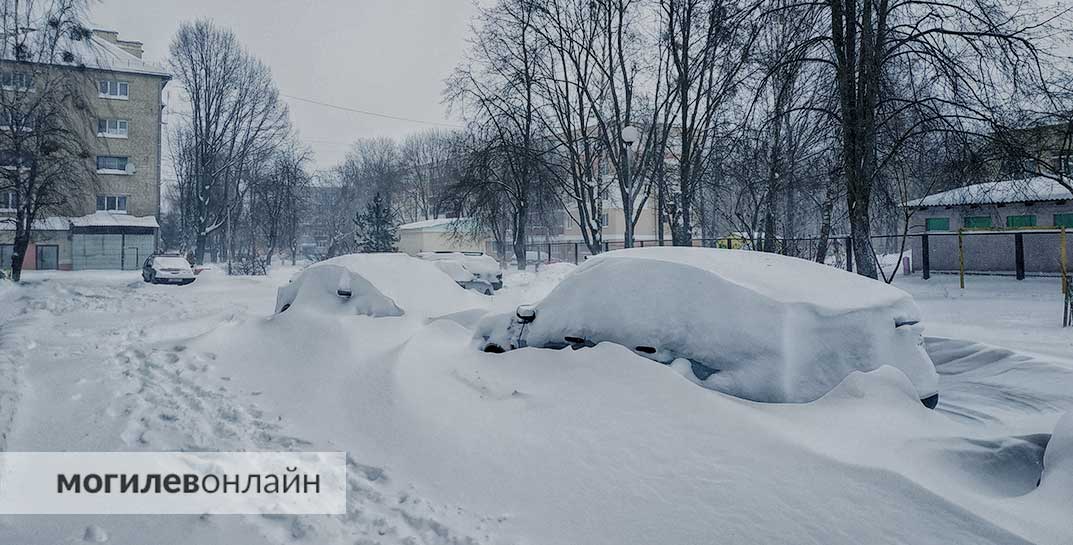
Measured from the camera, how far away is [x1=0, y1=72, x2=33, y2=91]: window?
1533cm

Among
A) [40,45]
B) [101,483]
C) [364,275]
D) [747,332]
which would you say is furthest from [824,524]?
[40,45]

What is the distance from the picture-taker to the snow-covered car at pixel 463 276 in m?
14.1

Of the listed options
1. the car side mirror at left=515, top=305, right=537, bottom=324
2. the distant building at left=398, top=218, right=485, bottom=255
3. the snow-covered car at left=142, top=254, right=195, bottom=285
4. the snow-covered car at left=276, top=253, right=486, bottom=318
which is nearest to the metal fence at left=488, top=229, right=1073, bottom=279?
the snow-covered car at left=276, top=253, right=486, bottom=318

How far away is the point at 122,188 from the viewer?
3925 centimetres

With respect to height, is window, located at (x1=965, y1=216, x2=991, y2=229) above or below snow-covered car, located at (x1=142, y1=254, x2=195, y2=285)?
above

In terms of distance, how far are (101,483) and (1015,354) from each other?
8671mm

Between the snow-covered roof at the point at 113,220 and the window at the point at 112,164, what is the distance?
300cm

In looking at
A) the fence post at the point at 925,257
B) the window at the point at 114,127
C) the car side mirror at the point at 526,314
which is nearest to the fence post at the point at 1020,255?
the fence post at the point at 925,257

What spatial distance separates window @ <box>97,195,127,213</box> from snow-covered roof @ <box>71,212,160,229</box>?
706 mm

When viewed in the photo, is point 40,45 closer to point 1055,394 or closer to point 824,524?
point 824,524

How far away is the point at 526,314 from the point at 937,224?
2135 cm

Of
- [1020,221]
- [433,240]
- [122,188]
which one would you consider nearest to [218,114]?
[122,188]

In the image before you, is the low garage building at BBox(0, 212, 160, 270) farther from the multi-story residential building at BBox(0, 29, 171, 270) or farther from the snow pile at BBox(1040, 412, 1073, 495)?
the snow pile at BBox(1040, 412, 1073, 495)

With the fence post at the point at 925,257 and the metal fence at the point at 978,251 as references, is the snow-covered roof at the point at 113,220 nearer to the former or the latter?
the metal fence at the point at 978,251
